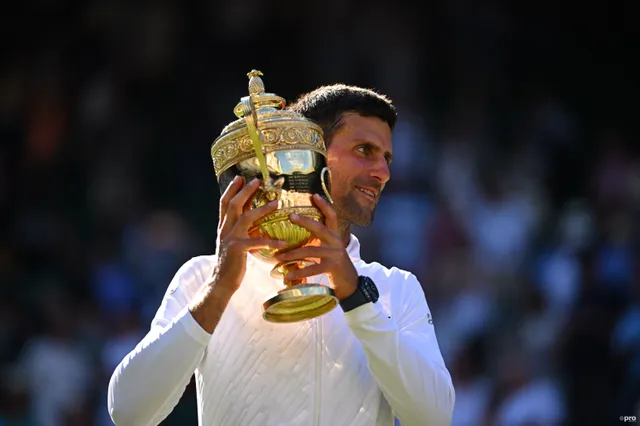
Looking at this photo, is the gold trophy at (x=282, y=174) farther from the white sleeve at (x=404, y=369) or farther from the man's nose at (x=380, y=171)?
the man's nose at (x=380, y=171)

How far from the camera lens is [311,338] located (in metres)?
3.70

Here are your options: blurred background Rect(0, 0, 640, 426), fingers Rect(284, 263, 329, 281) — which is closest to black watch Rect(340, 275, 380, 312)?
fingers Rect(284, 263, 329, 281)

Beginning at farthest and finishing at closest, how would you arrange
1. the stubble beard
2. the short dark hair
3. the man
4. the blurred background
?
the blurred background → the short dark hair → the stubble beard → the man

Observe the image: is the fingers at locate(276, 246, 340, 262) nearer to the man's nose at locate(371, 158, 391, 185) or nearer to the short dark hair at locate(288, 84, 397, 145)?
the man's nose at locate(371, 158, 391, 185)

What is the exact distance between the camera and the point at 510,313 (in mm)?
8750

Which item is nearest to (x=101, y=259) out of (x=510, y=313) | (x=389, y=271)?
(x=510, y=313)

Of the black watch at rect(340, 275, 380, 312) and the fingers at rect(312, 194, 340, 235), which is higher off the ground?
the fingers at rect(312, 194, 340, 235)

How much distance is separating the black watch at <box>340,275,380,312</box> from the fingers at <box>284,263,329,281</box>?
134mm

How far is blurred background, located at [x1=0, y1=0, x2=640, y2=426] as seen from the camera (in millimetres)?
8375

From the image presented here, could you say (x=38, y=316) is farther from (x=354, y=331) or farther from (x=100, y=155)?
(x=354, y=331)

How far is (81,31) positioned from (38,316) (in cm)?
280

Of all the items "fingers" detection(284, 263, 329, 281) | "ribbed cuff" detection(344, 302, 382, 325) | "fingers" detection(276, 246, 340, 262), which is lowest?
A: "ribbed cuff" detection(344, 302, 382, 325)

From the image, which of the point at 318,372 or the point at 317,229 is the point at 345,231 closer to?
the point at 318,372

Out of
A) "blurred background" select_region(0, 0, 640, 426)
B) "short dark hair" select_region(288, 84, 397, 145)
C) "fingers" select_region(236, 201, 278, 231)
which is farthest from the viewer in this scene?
"blurred background" select_region(0, 0, 640, 426)
